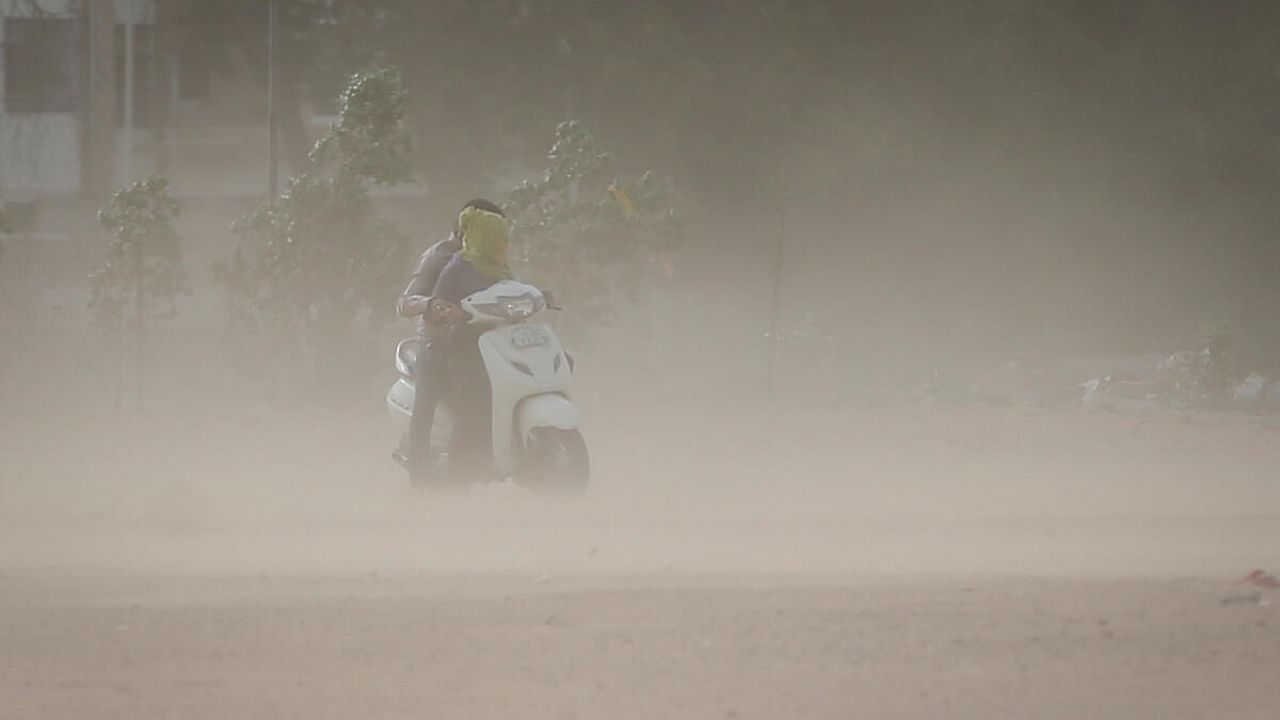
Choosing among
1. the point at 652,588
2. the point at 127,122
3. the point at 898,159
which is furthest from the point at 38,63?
the point at 652,588

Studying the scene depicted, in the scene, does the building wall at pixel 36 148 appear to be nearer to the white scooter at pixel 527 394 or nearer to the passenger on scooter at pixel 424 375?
the passenger on scooter at pixel 424 375

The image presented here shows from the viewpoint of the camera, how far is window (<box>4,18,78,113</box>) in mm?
32531

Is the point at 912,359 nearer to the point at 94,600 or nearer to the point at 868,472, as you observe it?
the point at 868,472

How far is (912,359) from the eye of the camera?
22.9 meters

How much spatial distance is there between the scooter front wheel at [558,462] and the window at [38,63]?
987 inches

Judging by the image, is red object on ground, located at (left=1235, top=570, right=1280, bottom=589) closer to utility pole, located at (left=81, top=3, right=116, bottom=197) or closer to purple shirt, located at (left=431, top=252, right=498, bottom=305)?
purple shirt, located at (left=431, top=252, right=498, bottom=305)

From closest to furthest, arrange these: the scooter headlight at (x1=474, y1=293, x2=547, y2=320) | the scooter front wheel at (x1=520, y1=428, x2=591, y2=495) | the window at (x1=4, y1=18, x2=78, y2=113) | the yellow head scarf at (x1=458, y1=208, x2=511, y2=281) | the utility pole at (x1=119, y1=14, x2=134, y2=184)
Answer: the scooter front wheel at (x1=520, y1=428, x2=591, y2=495)
the scooter headlight at (x1=474, y1=293, x2=547, y2=320)
the yellow head scarf at (x1=458, y1=208, x2=511, y2=281)
the window at (x1=4, y1=18, x2=78, y2=113)
the utility pole at (x1=119, y1=14, x2=134, y2=184)

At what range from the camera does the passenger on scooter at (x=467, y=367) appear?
1018 cm

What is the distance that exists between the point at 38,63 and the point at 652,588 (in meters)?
27.4

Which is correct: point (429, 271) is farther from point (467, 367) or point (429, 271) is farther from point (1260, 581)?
point (1260, 581)

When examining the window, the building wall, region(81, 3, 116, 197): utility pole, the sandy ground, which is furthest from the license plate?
the window

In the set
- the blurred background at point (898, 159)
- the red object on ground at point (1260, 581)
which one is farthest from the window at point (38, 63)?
the red object on ground at point (1260, 581)

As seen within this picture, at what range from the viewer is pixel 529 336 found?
32.8 feet

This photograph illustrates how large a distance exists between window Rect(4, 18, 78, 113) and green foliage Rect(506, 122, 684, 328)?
57.3ft
